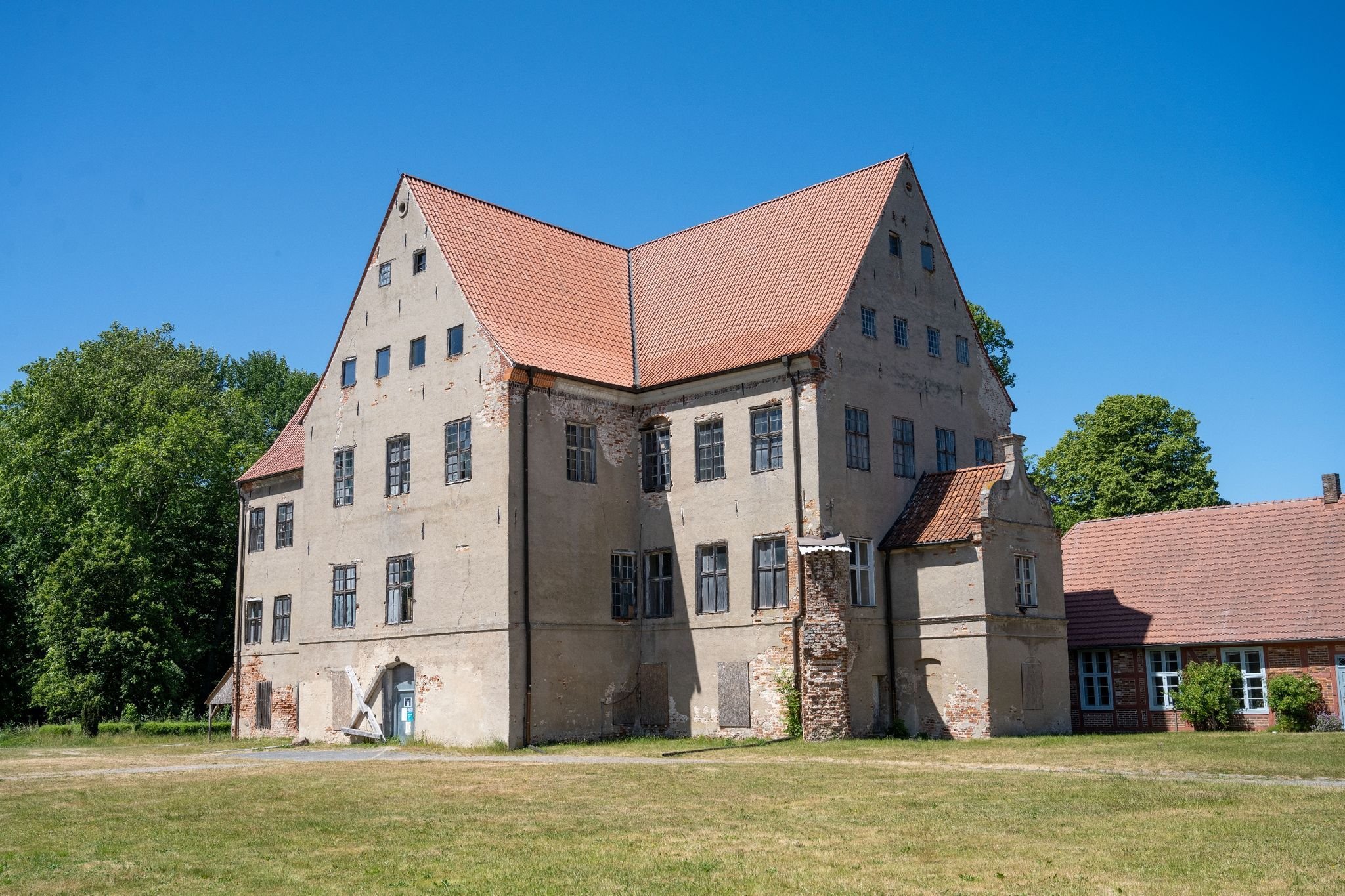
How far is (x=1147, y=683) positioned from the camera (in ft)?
116

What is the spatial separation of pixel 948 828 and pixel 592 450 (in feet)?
65.4

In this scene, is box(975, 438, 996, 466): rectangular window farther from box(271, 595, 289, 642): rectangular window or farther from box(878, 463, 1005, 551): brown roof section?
box(271, 595, 289, 642): rectangular window

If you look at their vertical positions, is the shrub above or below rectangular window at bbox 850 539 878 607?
below

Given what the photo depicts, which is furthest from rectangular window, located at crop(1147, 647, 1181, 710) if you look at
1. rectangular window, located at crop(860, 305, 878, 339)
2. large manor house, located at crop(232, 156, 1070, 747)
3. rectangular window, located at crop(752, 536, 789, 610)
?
rectangular window, located at crop(860, 305, 878, 339)

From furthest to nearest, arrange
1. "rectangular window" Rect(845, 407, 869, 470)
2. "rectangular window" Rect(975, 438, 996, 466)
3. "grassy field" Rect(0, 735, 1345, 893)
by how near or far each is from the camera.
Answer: "rectangular window" Rect(975, 438, 996, 466), "rectangular window" Rect(845, 407, 869, 470), "grassy field" Rect(0, 735, 1345, 893)

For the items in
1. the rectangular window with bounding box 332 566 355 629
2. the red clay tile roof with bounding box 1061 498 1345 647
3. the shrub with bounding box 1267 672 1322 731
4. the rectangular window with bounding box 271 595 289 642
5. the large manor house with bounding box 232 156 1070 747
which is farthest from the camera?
the rectangular window with bounding box 271 595 289 642

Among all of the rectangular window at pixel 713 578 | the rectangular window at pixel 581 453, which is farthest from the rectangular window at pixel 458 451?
the rectangular window at pixel 713 578

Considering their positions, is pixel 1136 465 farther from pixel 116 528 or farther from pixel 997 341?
pixel 116 528

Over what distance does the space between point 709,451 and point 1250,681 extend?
1547 cm

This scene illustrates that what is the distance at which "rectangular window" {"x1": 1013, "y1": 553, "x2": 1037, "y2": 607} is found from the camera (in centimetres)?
3150

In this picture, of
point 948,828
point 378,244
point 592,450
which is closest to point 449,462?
point 592,450

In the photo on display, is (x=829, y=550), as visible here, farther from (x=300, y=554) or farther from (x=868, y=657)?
(x=300, y=554)

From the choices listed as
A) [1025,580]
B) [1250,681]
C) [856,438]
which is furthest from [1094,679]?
[856,438]

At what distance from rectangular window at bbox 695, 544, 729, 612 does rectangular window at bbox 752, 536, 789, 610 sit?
0.97 meters
